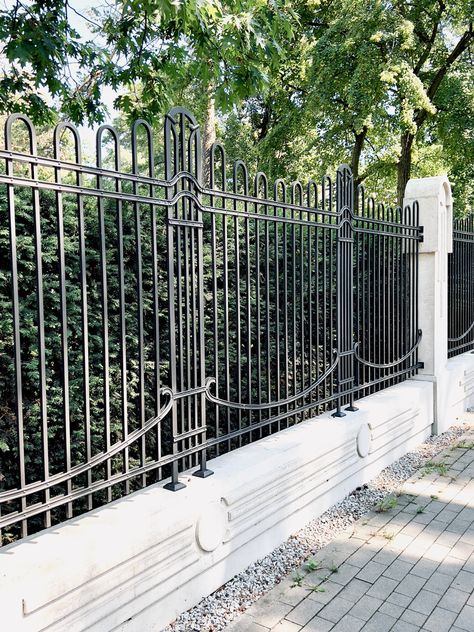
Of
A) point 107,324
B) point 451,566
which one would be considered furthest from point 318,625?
point 107,324

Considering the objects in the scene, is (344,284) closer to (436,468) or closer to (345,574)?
(436,468)

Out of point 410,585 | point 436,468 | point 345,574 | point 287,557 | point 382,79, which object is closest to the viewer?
point 410,585

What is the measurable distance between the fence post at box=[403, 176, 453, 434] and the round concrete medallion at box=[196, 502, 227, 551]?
3.95 metres

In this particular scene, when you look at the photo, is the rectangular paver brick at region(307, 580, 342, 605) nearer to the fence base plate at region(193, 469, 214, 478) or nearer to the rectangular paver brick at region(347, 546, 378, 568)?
the rectangular paver brick at region(347, 546, 378, 568)

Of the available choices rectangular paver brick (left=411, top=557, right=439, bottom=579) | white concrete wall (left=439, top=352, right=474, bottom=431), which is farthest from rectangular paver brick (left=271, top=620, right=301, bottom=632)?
white concrete wall (left=439, top=352, right=474, bottom=431)

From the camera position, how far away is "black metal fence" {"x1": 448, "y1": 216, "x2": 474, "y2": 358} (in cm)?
746

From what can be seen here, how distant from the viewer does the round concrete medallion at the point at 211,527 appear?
3.03 meters

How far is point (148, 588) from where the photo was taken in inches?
108

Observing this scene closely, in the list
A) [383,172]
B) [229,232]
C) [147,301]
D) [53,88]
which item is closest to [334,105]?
[383,172]

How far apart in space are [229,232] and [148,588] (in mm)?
2862

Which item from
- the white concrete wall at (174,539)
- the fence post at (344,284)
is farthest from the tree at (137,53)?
the white concrete wall at (174,539)

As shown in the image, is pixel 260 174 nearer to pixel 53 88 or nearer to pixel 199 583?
pixel 199 583

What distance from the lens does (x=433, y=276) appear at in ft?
20.6

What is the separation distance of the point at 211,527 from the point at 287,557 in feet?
2.60
